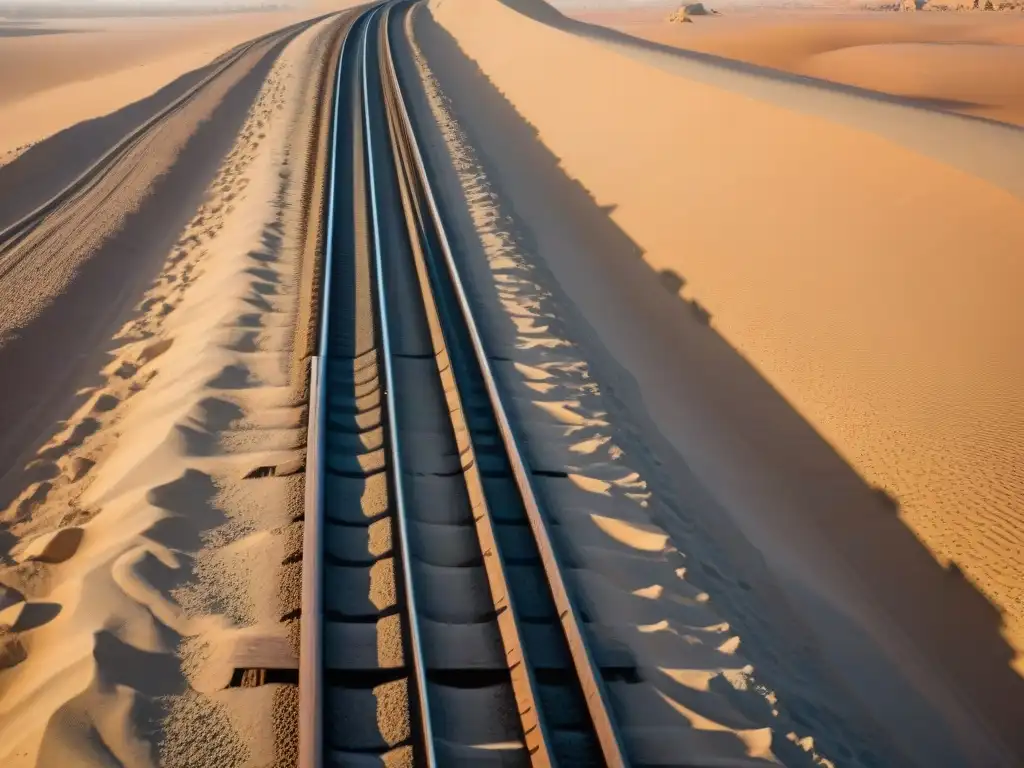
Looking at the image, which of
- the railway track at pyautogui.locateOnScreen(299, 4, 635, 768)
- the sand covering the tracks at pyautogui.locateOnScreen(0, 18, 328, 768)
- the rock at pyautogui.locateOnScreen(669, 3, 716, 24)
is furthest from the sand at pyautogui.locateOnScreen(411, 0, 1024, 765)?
the rock at pyautogui.locateOnScreen(669, 3, 716, 24)

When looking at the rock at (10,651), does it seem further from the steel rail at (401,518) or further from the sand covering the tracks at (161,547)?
the steel rail at (401,518)

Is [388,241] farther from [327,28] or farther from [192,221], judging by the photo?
[327,28]

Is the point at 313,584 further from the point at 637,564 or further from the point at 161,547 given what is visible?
the point at 637,564

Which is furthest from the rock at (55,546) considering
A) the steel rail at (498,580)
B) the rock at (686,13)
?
the rock at (686,13)

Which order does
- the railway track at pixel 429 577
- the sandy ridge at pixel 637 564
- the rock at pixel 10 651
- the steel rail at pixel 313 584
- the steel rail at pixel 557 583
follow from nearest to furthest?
the steel rail at pixel 313 584
the steel rail at pixel 557 583
the railway track at pixel 429 577
the sandy ridge at pixel 637 564
the rock at pixel 10 651

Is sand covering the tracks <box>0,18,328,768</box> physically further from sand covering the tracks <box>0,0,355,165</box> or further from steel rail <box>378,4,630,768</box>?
sand covering the tracks <box>0,0,355,165</box>

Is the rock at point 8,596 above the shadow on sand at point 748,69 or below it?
below
